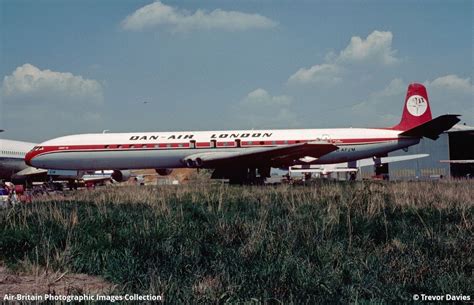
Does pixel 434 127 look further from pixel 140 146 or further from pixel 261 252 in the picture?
pixel 261 252

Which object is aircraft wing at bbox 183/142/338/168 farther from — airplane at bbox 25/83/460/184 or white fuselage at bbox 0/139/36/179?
white fuselage at bbox 0/139/36/179

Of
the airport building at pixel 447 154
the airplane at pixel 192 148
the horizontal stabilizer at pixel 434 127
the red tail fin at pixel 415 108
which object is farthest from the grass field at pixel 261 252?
the airport building at pixel 447 154

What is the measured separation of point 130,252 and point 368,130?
2559 cm

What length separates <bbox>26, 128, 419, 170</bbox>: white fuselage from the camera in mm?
27453

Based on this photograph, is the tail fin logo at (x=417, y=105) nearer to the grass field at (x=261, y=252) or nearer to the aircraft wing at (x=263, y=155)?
the aircraft wing at (x=263, y=155)

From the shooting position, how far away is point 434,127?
2808 cm

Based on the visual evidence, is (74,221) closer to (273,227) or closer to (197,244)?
(197,244)

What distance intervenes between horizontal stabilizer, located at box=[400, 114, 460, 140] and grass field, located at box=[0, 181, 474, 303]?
63.3 feet

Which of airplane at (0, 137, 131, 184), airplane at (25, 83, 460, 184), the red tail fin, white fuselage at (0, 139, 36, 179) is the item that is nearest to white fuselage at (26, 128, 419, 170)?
airplane at (25, 83, 460, 184)

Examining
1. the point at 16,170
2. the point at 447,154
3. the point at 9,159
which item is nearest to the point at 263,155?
the point at 9,159

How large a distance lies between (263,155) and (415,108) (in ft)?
43.3

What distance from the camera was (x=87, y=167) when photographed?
27.9 m

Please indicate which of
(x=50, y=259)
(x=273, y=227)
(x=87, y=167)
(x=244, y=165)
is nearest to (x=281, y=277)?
(x=273, y=227)

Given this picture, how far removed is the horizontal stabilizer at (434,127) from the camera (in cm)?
2684
